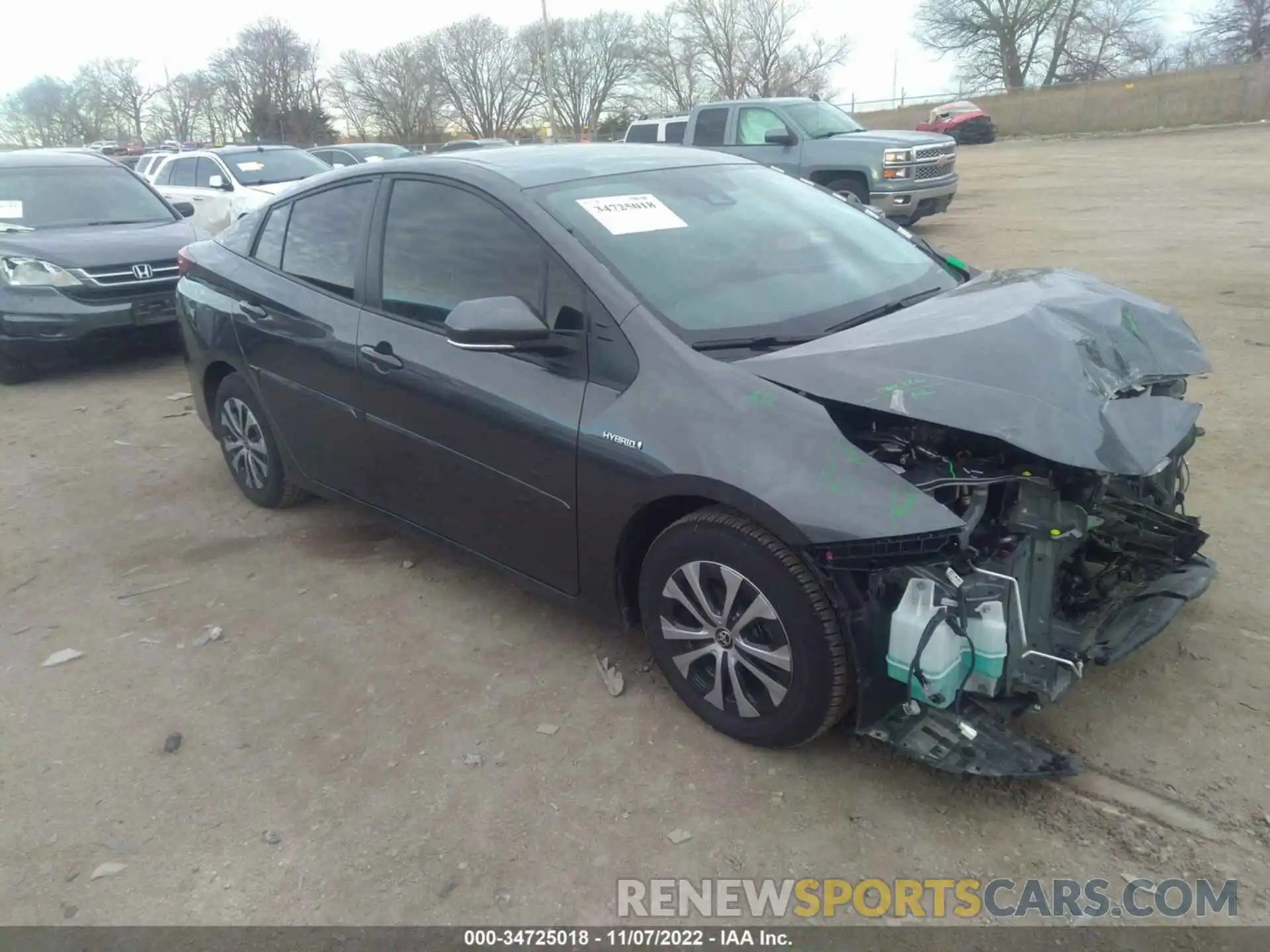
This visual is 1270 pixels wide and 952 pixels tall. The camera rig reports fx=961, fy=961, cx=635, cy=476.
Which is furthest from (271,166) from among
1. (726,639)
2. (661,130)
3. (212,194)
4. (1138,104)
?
(1138,104)

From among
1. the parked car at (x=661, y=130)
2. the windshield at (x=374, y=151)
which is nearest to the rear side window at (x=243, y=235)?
the parked car at (x=661, y=130)

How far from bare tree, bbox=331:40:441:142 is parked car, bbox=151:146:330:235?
4793 cm

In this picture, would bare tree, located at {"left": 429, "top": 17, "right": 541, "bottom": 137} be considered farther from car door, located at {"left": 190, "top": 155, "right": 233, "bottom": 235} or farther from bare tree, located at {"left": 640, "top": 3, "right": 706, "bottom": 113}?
car door, located at {"left": 190, "top": 155, "right": 233, "bottom": 235}

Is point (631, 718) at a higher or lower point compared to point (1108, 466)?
lower

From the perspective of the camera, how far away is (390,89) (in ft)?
197

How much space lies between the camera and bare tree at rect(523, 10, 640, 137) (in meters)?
62.2

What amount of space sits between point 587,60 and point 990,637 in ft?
A: 217

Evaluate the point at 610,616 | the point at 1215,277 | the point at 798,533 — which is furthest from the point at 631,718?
the point at 1215,277

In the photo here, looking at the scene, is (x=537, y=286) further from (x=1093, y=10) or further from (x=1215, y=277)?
(x=1093, y=10)

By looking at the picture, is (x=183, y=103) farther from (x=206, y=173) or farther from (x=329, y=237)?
(x=329, y=237)

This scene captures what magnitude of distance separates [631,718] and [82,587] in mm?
2785

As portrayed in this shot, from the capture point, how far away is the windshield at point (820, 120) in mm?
13727

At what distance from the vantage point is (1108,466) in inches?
99.7

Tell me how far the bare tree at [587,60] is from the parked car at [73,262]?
56.6 meters
